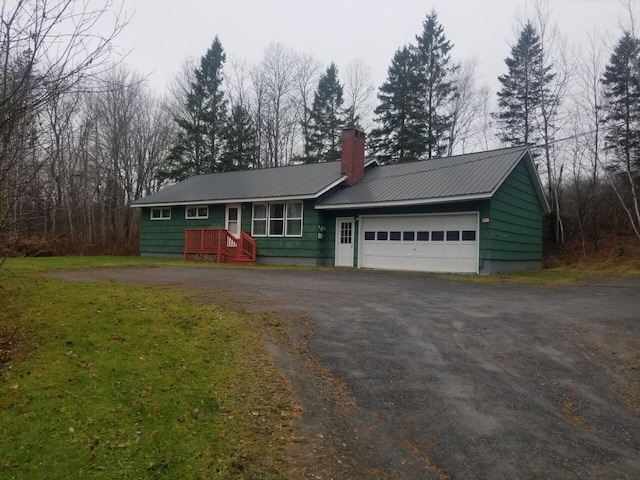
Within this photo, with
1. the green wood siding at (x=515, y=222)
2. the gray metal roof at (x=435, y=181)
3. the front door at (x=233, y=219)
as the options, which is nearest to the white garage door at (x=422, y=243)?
the green wood siding at (x=515, y=222)

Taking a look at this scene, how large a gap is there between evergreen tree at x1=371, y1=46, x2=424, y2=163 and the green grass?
89.3 ft

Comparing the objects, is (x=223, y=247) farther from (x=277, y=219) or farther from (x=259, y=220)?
(x=277, y=219)

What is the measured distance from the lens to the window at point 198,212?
68.7ft

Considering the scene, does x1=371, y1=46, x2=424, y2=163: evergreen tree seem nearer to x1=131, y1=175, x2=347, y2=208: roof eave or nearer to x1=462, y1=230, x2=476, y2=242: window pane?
x1=131, y1=175, x2=347, y2=208: roof eave

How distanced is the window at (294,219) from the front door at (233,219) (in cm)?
254

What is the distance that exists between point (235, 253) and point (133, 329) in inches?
540

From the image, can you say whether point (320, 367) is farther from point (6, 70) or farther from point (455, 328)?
point (6, 70)

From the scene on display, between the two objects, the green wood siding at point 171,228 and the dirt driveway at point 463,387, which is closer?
the dirt driveway at point 463,387

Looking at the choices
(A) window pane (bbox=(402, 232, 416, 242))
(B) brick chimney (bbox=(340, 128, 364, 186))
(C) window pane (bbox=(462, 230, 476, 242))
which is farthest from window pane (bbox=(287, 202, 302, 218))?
(C) window pane (bbox=(462, 230, 476, 242))

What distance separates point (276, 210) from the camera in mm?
19047

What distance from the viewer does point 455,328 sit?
629cm

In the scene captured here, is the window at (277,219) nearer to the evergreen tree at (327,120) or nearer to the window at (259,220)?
the window at (259,220)

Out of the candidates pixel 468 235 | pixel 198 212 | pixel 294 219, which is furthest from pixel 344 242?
pixel 198 212

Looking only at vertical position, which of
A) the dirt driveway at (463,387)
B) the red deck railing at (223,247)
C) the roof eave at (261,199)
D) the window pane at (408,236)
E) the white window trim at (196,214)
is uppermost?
the roof eave at (261,199)
